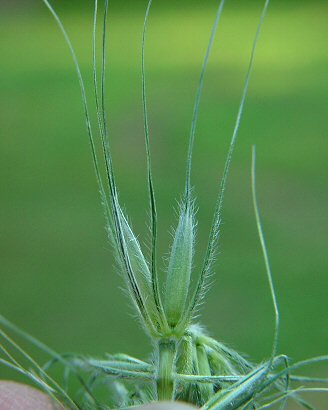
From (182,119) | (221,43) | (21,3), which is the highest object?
(21,3)

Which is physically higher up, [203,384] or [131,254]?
[131,254]

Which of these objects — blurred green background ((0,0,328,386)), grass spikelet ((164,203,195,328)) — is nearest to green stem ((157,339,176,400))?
grass spikelet ((164,203,195,328))

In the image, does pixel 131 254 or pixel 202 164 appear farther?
pixel 202 164

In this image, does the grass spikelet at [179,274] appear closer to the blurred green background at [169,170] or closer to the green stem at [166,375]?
the green stem at [166,375]

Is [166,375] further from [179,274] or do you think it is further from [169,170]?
[169,170]

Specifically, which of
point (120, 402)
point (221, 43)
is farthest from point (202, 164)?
point (120, 402)

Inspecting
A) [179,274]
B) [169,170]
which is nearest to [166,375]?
[179,274]

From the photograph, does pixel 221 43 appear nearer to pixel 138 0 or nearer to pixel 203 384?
pixel 138 0

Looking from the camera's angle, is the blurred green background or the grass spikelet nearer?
the grass spikelet

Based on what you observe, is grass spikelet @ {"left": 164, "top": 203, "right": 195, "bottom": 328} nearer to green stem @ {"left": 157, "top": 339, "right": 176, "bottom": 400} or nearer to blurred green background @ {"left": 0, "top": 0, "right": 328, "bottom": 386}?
green stem @ {"left": 157, "top": 339, "right": 176, "bottom": 400}
